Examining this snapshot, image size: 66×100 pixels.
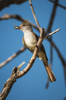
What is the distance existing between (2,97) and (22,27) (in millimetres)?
733

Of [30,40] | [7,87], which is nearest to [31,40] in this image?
[30,40]

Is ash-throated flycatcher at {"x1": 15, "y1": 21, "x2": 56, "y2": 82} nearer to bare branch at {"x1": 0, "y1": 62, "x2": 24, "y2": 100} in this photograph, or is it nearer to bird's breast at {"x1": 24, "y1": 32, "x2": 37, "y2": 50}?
bird's breast at {"x1": 24, "y1": 32, "x2": 37, "y2": 50}

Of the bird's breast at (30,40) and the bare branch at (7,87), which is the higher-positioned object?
the bare branch at (7,87)

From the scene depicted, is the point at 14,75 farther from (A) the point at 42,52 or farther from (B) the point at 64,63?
(B) the point at 64,63

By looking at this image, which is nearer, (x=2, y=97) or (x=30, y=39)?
(x=2, y=97)

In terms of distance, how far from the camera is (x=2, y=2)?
1.65m

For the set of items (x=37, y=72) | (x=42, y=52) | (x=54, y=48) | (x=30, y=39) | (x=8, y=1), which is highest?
(x=8, y=1)

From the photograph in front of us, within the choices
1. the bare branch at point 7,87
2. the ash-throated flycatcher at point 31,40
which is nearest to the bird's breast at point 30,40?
the ash-throated flycatcher at point 31,40

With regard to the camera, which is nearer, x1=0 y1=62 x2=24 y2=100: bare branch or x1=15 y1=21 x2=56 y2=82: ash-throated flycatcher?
x1=0 y1=62 x2=24 y2=100: bare branch

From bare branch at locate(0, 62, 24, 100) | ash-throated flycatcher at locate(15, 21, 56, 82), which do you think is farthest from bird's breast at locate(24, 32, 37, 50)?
bare branch at locate(0, 62, 24, 100)

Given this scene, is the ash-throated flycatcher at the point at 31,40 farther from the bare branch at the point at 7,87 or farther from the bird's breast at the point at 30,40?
the bare branch at the point at 7,87

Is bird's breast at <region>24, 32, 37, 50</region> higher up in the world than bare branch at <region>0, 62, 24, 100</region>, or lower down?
lower down

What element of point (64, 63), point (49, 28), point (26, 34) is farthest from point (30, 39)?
point (64, 63)

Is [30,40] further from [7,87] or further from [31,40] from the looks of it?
[7,87]
